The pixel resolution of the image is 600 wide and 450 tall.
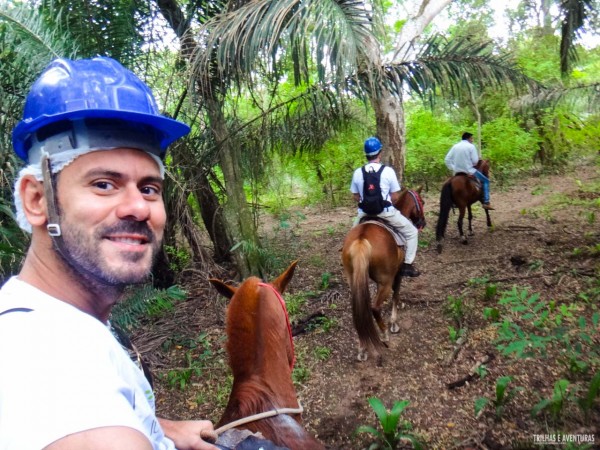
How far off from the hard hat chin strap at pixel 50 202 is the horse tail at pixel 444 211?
24.9 feet

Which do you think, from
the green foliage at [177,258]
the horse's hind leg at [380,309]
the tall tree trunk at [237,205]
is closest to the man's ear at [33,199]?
the horse's hind leg at [380,309]

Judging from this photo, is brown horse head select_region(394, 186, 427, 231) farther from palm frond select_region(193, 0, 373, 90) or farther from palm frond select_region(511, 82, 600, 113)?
palm frond select_region(511, 82, 600, 113)

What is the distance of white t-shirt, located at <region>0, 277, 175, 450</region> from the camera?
28.8 inches

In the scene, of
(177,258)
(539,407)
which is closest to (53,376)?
(539,407)

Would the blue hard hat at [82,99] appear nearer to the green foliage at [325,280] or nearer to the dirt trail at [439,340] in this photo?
the dirt trail at [439,340]

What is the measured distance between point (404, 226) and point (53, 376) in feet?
16.2

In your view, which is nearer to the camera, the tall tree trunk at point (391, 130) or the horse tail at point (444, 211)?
the tall tree trunk at point (391, 130)

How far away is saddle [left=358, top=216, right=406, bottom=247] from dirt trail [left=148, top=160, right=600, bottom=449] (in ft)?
3.36

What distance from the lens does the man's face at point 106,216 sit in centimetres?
109

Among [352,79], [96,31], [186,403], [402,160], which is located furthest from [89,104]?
[402,160]

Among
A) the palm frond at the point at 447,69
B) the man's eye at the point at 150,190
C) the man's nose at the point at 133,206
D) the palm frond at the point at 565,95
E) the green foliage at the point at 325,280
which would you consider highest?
the palm frond at the point at 447,69

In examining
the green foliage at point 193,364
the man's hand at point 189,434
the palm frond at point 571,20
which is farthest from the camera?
the palm frond at point 571,20

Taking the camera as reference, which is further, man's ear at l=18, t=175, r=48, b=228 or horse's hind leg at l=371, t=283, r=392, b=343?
horse's hind leg at l=371, t=283, r=392, b=343

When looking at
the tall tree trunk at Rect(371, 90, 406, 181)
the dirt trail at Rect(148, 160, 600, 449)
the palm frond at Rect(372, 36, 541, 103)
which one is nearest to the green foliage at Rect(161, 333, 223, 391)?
the dirt trail at Rect(148, 160, 600, 449)
